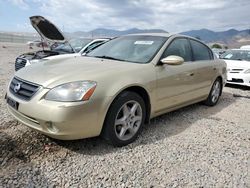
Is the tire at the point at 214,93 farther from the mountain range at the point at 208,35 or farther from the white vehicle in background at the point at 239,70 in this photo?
the white vehicle in background at the point at 239,70

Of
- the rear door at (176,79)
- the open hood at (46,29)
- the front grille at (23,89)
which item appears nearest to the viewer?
the front grille at (23,89)

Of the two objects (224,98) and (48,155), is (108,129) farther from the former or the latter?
(224,98)

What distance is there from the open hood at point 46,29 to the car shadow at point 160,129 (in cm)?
528

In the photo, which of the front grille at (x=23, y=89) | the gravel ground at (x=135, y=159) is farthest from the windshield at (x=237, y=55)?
the front grille at (x=23, y=89)

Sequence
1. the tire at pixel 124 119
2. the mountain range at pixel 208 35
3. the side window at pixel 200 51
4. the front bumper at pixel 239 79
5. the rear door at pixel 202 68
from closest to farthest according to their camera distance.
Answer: the tire at pixel 124 119, the rear door at pixel 202 68, the side window at pixel 200 51, the front bumper at pixel 239 79, the mountain range at pixel 208 35

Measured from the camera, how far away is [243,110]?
5398mm

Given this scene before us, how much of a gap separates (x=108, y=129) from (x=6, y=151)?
3.89 ft

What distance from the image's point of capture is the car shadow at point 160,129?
3.10 m

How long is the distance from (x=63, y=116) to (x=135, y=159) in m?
0.99

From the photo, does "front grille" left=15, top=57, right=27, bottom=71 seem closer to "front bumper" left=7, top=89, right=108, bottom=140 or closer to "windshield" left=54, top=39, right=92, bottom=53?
"windshield" left=54, top=39, right=92, bottom=53

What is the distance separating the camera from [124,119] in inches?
125

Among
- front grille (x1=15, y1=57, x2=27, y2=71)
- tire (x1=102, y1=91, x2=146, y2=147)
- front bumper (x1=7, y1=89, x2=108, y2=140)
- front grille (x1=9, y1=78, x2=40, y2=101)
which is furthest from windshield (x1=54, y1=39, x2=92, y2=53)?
front bumper (x1=7, y1=89, x2=108, y2=140)

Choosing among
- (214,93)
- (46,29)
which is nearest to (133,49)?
(214,93)

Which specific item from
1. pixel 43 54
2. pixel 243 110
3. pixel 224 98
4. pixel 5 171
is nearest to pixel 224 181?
pixel 5 171
